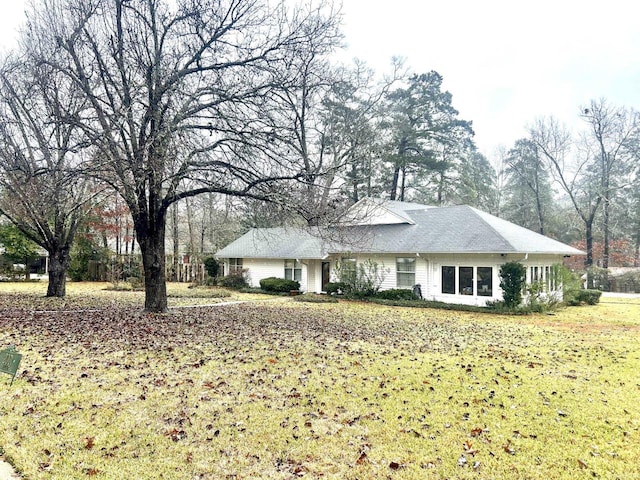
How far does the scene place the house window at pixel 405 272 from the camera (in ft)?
63.5

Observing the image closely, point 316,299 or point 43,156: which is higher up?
point 43,156

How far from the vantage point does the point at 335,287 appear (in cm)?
2106

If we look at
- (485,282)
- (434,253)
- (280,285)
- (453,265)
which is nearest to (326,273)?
(280,285)

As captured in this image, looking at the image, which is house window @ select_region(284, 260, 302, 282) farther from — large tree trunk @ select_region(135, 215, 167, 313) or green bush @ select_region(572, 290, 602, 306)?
green bush @ select_region(572, 290, 602, 306)

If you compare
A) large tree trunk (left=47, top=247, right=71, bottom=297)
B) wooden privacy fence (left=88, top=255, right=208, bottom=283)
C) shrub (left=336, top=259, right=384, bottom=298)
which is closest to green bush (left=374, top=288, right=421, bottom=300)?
shrub (left=336, top=259, right=384, bottom=298)

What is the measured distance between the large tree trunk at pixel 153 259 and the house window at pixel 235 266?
13.3 meters

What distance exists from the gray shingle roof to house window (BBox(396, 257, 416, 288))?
2.39 ft

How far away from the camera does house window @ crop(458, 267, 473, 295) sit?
58.0ft

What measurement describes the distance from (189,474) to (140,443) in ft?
2.75

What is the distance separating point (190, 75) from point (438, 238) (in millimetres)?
12466

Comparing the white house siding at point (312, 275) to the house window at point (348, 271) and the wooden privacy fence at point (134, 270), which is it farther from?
the wooden privacy fence at point (134, 270)

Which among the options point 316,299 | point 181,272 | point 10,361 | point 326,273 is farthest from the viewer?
point 181,272

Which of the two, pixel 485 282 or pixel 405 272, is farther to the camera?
pixel 405 272

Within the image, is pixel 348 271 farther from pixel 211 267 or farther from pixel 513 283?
pixel 211 267
